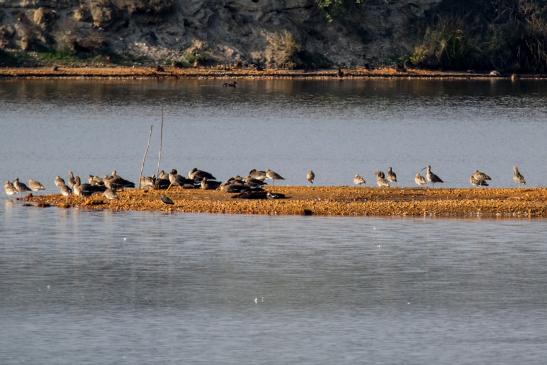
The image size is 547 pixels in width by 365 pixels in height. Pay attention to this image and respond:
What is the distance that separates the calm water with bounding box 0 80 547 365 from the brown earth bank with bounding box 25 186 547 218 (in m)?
0.83

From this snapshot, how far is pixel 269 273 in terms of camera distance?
37.9 meters

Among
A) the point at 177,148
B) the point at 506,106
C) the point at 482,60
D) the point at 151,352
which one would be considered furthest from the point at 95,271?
the point at 482,60

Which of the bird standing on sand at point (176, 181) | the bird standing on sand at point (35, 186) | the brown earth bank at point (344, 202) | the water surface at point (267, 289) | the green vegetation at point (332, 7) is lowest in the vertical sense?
the water surface at point (267, 289)

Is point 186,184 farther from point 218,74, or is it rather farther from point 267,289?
point 218,74

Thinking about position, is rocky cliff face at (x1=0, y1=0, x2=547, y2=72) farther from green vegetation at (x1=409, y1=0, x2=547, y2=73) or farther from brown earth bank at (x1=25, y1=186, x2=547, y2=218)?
brown earth bank at (x1=25, y1=186, x2=547, y2=218)

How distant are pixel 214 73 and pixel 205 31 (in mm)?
5567

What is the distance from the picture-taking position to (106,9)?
109 metres

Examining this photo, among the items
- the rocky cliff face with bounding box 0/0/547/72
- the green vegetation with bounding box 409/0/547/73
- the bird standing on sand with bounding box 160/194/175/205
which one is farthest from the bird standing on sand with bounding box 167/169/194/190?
the green vegetation with bounding box 409/0/547/73

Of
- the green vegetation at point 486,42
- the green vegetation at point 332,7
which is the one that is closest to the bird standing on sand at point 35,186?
the green vegetation at point 486,42

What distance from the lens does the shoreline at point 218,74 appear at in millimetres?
102875

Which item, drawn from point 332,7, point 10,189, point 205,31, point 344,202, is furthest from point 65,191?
point 332,7

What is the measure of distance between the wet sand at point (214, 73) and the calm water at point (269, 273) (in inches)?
1227

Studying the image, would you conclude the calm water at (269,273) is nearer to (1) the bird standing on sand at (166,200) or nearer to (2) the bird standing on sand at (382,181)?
(1) the bird standing on sand at (166,200)

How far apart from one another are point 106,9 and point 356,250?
70.7m
